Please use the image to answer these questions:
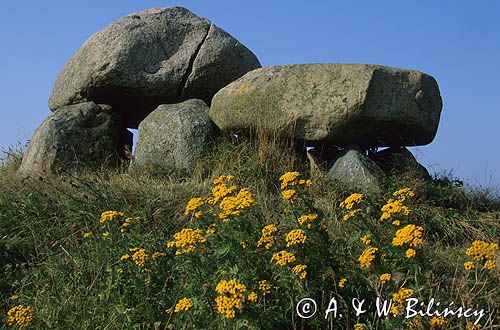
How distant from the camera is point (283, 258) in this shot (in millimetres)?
3885

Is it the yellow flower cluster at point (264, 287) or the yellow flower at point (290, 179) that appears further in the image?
the yellow flower at point (290, 179)

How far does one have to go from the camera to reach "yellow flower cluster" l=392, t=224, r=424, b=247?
3.90 meters

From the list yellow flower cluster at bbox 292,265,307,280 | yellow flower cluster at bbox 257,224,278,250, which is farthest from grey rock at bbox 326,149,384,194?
yellow flower cluster at bbox 292,265,307,280

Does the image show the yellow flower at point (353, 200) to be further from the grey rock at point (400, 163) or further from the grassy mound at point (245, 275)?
the grey rock at point (400, 163)

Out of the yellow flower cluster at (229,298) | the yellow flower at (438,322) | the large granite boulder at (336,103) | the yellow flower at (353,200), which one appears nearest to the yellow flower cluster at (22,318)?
the yellow flower cluster at (229,298)

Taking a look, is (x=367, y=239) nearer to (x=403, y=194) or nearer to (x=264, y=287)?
(x=264, y=287)

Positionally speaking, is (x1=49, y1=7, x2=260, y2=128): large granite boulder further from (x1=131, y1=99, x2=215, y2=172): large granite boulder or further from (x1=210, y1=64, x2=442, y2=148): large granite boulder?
(x1=210, y1=64, x2=442, y2=148): large granite boulder

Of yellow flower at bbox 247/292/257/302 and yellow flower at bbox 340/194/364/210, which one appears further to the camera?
yellow flower at bbox 340/194/364/210

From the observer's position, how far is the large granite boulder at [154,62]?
9812mm

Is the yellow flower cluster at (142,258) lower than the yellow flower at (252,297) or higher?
higher

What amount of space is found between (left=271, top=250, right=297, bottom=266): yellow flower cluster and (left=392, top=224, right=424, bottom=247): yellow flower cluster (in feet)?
2.00

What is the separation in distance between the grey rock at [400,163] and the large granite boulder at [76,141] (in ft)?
11.6

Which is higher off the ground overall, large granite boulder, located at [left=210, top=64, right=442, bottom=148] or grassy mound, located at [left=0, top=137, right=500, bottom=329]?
large granite boulder, located at [left=210, top=64, right=442, bottom=148]

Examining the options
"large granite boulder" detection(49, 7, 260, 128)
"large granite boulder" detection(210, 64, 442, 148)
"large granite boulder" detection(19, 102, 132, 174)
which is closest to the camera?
"large granite boulder" detection(210, 64, 442, 148)
